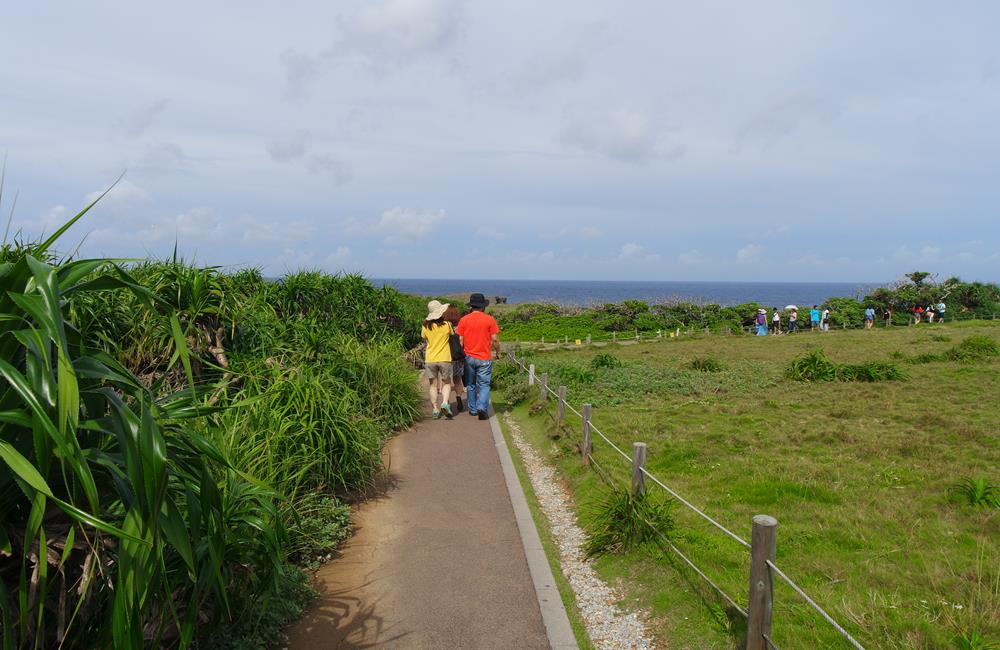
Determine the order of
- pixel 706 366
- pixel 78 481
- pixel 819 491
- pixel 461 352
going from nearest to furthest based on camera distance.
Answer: pixel 78 481 → pixel 819 491 → pixel 461 352 → pixel 706 366

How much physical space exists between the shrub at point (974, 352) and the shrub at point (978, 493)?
12513 mm

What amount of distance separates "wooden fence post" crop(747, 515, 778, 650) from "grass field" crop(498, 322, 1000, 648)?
385mm

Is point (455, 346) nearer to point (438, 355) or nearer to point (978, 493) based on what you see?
point (438, 355)

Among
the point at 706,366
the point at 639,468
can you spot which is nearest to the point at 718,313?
the point at 706,366

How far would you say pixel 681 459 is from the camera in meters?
7.94

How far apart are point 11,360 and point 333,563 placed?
139 inches

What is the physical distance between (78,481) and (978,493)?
7.09m

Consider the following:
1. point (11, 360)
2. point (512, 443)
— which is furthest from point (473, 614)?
point (512, 443)

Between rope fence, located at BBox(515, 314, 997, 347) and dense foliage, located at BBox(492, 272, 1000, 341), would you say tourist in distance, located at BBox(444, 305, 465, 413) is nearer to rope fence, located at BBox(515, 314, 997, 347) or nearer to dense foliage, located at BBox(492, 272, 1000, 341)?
rope fence, located at BBox(515, 314, 997, 347)

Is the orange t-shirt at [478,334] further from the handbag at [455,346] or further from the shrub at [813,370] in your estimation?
the shrub at [813,370]

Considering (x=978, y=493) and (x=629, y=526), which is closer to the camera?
(x=629, y=526)

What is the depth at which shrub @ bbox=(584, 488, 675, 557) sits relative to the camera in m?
5.48

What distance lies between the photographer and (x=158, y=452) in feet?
7.32

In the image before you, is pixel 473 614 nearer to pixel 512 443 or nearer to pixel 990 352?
pixel 512 443
